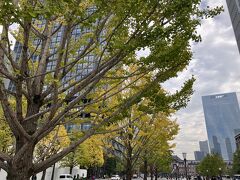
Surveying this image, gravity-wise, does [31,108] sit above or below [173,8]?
below

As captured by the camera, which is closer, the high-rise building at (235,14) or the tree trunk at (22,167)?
the tree trunk at (22,167)

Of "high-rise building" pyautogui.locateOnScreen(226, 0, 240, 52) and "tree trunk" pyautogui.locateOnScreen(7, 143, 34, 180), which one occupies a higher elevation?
"high-rise building" pyautogui.locateOnScreen(226, 0, 240, 52)

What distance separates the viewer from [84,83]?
4.73 meters

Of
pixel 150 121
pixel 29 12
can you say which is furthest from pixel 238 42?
pixel 29 12

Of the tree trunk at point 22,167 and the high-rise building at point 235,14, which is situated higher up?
the high-rise building at point 235,14

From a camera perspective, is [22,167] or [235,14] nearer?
[22,167]

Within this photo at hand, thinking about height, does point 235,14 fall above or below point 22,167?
above

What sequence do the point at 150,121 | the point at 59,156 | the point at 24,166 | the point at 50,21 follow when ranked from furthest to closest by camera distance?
the point at 150,121, the point at 50,21, the point at 59,156, the point at 24,166

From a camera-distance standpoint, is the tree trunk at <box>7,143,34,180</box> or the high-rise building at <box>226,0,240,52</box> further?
the high-rise building at <box>226,0,240,52</box>

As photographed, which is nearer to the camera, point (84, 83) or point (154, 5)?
point (154, 5)

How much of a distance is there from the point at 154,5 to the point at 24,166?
159 inches

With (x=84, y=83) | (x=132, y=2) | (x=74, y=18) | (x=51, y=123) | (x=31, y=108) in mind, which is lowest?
(x=51, y=123)

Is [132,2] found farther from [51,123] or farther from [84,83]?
[51,123]

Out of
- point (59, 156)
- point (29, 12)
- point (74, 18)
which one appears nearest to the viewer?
point (29, 12)
